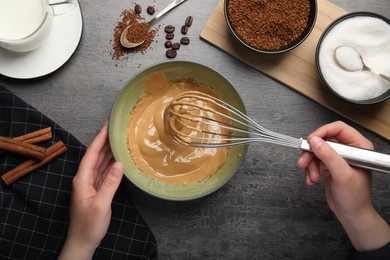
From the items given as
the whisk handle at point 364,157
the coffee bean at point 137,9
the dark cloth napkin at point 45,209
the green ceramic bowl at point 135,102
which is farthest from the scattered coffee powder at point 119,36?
the whisk handle at point 364,157

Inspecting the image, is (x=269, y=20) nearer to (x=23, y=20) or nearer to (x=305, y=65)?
(x=305, y=65)

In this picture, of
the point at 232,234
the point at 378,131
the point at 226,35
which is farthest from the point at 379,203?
the point at 226,35

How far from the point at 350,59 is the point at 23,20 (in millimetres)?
839

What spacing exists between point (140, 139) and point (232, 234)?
0.36m

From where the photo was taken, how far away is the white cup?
1134mm

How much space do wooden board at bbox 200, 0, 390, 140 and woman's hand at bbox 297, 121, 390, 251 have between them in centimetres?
14

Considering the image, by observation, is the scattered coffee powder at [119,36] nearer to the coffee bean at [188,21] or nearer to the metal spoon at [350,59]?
the coffee bean at [188,21]

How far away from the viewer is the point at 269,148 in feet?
4.00

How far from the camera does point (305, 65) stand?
1.21 m

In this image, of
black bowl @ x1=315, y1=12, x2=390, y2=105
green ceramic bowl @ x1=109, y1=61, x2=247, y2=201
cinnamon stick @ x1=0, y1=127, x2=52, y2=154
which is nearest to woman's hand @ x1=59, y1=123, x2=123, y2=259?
green ceramic bowl @ x1=109, y1=61, x2=247, y2=201

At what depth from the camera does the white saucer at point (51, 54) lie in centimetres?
116

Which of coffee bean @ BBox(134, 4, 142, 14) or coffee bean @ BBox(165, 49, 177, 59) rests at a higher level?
coffee bean @ BBox(134, 4, 142, 14)

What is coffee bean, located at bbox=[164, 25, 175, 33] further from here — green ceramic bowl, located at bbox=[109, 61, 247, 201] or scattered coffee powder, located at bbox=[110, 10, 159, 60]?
green ceramic bowl, located at bbox=[109, 61, 247, 201]

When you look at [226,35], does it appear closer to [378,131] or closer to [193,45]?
[193,45]
